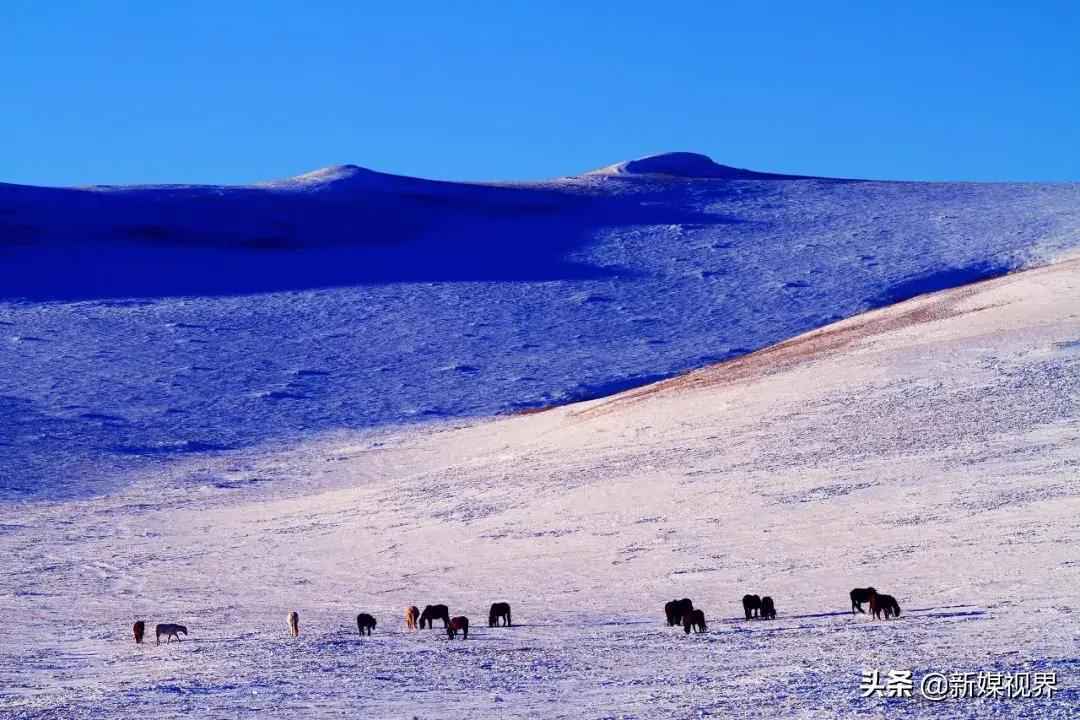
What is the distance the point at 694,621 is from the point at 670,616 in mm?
601

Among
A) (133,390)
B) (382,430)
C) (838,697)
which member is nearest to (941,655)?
(838,697)

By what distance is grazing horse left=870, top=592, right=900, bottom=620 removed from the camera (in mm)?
16734

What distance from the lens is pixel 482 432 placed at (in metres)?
38.6

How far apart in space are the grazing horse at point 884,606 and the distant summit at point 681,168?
58.3 meters

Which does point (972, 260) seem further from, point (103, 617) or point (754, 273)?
point (103, 617)

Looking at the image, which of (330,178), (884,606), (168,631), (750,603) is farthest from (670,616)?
(330,178)

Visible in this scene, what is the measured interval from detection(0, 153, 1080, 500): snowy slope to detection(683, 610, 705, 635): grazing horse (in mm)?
22226

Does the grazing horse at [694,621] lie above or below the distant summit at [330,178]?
below

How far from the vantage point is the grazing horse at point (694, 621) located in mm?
16438

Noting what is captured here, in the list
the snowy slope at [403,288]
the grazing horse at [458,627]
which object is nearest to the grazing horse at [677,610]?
the grazing horse at [458,627]

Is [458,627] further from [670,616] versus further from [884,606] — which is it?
[884,606]

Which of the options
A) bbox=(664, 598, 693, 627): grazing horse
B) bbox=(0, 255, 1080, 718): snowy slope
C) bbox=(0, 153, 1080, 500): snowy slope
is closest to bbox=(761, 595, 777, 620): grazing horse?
bbox=(0, 255, 1080, 718): snowy slope

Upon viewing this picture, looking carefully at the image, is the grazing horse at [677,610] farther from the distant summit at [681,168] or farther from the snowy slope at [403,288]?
the distant summit at [681,168]

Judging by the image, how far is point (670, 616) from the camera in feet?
56.1
